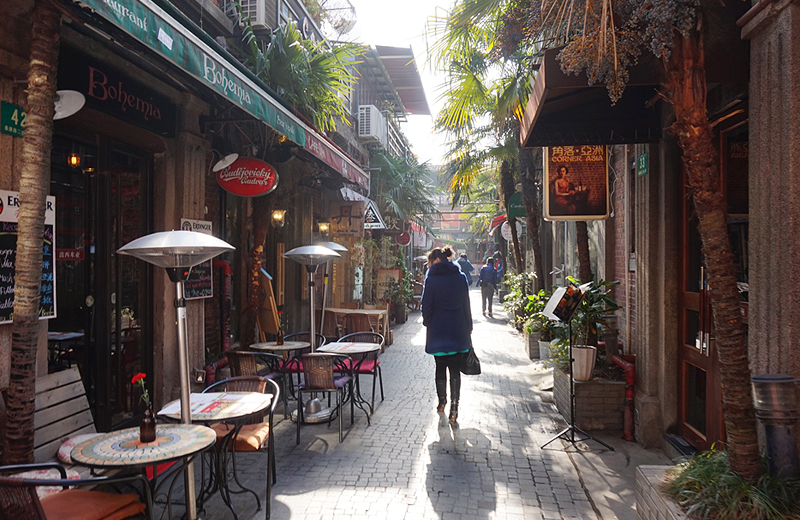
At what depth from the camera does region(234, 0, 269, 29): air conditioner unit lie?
9031mm

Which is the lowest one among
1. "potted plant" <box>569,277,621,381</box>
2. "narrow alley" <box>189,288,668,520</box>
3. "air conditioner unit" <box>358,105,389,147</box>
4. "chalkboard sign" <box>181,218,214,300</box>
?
"narrow alley" <box>189,288,668,520</box>

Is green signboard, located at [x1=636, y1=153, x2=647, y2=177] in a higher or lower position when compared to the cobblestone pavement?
higher

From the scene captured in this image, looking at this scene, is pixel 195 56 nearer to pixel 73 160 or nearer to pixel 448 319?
pixel 73 160

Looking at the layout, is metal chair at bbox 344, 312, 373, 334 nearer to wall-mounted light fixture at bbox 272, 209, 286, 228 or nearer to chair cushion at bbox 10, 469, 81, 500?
wall-mounted light fixture at bbox 272, 209, 286, 228

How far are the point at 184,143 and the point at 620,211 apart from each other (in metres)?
5.65

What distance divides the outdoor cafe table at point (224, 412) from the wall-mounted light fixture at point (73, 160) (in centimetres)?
265

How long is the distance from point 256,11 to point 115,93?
14.4 ft

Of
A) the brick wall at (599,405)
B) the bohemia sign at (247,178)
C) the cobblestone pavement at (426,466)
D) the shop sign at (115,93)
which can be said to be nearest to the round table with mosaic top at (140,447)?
the cobblestone pavement at (426,466)

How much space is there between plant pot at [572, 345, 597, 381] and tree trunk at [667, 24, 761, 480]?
300 cm

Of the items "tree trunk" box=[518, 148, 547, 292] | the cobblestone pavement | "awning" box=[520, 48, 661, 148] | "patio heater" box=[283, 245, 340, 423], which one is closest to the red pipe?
the cobblestone pavement

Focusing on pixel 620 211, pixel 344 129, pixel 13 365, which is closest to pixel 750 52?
pixel 620 211

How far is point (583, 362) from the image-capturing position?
19.1ft

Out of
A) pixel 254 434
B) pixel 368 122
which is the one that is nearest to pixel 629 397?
pixel 254 434

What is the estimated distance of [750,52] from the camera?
11.3 ft
